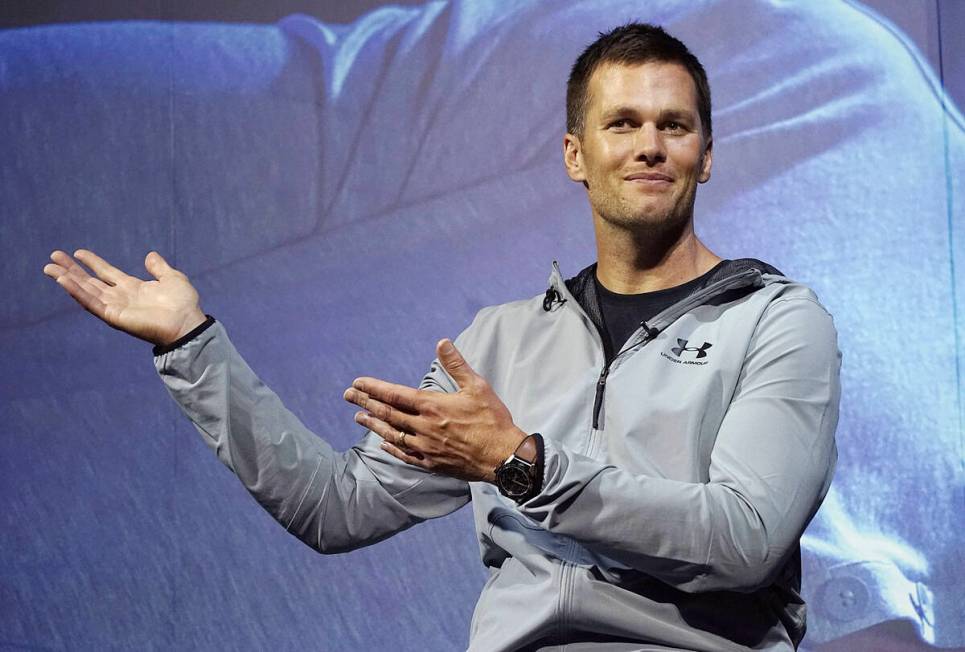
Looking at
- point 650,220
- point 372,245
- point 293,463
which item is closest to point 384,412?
point 293,463

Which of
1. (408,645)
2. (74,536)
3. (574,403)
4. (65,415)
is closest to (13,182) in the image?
(65,415)

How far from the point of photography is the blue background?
7.91 ft

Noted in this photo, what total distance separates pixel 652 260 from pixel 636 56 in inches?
11.4

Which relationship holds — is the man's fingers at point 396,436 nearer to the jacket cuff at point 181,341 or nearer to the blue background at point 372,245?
the jacket cuff at point 181,341

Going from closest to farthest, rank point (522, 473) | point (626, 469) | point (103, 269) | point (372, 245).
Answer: point (522, 473) < point (626, 469) < point (103, 269) < point (372, 245)

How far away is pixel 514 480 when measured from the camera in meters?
1.20

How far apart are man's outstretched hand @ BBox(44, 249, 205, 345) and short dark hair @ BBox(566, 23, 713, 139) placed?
0.63 metres

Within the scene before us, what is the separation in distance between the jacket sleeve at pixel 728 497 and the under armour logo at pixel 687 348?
78 mm

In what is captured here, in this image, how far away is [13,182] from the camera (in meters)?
2.97

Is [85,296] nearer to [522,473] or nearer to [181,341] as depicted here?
[181,341]

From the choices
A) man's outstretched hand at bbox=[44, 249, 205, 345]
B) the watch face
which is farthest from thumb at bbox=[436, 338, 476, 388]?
man's outstretched hand at bbox=[44, 249, 205, 345]

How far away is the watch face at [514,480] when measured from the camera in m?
1.20

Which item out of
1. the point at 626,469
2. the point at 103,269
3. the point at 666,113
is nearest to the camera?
the point at 626,469

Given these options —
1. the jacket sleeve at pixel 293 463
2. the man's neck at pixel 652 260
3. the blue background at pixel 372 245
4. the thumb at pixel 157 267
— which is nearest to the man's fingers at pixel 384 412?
the jacket sleeve at pixel 293 463
